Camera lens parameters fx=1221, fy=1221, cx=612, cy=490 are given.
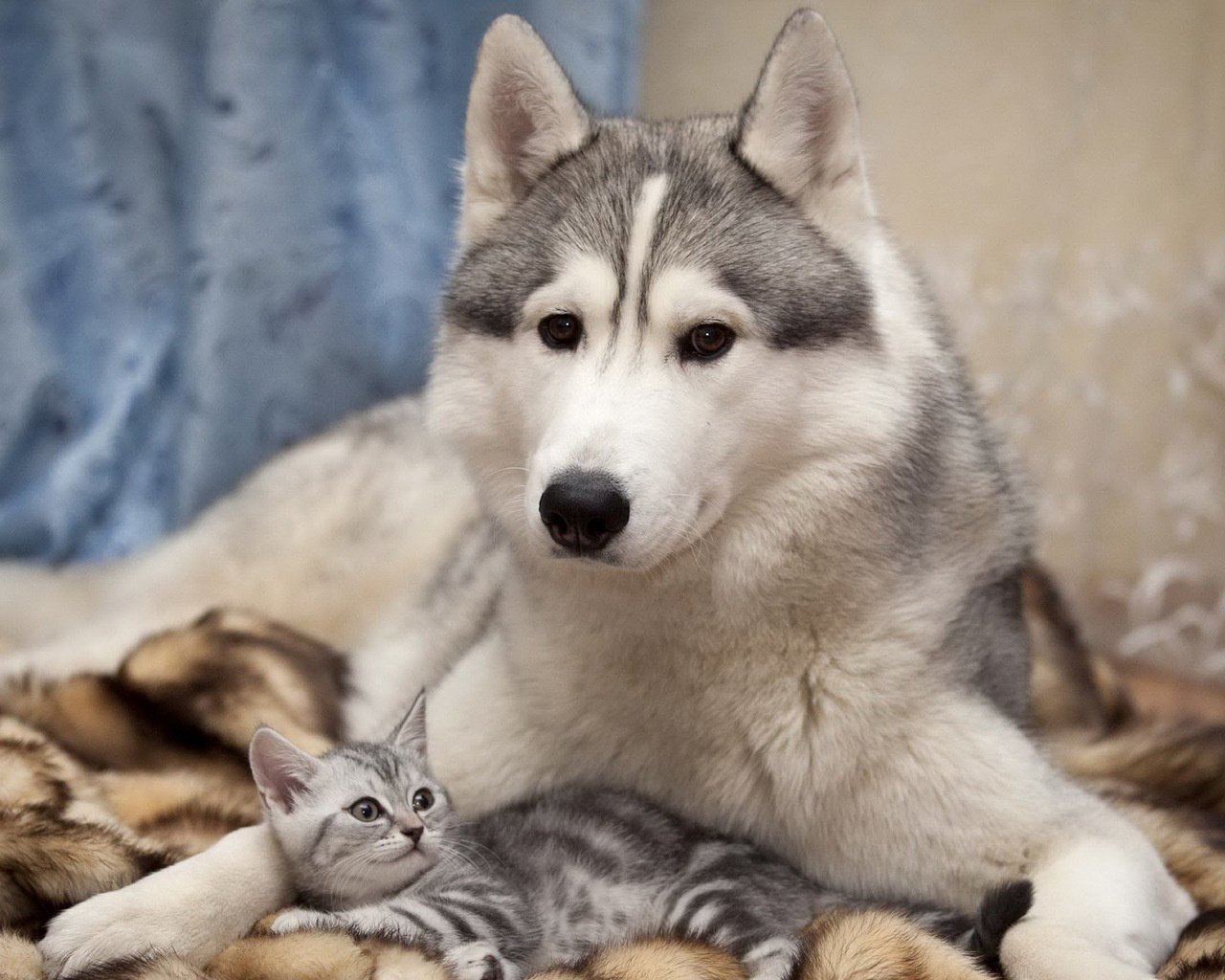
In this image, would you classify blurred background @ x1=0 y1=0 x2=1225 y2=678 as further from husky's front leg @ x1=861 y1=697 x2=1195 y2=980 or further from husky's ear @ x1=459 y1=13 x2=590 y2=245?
husky's front leg @ x1=861 y1=697 x2=1195 y2=980

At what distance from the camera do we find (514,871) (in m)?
1.75

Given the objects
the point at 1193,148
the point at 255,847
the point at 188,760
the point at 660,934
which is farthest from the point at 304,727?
the point at 1193,148

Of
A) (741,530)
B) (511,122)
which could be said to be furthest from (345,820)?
(511,122)

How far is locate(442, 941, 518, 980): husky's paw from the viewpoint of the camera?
4.84 ft

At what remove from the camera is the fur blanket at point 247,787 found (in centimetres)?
149

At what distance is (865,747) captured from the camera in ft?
5.80

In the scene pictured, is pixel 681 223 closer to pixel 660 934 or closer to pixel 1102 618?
pixel 660 934

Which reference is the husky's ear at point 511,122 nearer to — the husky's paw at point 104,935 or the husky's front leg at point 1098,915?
the husky's paw at point 104,935

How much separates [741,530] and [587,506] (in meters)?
0.32

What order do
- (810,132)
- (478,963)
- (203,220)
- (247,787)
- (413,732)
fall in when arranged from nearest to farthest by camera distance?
(478,963)
(810,132)
(413,732)
(247,787)
(203,220)

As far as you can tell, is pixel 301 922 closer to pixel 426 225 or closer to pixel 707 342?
pixel 707 342

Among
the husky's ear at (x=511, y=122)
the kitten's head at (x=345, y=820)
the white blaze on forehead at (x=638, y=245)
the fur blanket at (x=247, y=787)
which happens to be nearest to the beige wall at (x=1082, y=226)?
the fur blanket at (x=247, y=787)

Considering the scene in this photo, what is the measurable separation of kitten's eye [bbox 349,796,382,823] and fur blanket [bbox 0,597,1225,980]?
22 centimetres

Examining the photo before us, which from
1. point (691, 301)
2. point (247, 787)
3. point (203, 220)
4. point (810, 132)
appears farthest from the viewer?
point (203, 220)
